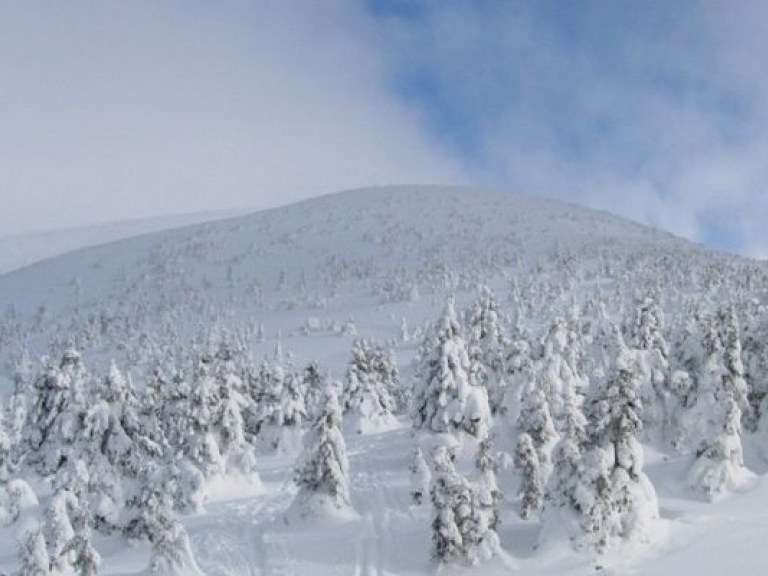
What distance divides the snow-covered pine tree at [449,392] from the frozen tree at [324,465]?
8.16 meters

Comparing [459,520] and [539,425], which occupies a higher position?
[539,425]

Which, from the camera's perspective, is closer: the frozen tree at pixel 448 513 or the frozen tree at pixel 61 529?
the frozen tree at pixel 61 529

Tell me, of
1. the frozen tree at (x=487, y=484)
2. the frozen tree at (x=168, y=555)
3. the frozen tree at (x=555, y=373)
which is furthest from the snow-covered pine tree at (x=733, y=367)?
the frozen tree at (x=168, y=555)

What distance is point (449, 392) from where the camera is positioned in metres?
48.6

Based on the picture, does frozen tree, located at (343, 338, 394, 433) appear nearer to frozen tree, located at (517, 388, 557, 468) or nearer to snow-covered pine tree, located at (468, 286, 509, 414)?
snow-covered pine tree, located at (468, 286, 509, 414)

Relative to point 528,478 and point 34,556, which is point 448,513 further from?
point 34,556

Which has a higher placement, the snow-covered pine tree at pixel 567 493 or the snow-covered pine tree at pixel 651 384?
the snow-covered pine tree at pixel 651 384

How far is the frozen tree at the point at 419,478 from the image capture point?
4312 cm

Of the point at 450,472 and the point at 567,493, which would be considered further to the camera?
the point at 450,472

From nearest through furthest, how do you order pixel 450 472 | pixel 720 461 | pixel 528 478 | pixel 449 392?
pixel 450 472 → pixel 528 478 → pixel 720 461 → pixel 449 392

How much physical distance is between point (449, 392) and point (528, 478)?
9279 millimetres

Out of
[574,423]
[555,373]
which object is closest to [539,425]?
[574,423]

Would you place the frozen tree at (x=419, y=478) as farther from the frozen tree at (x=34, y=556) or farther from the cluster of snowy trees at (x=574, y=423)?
the frozen tree at (x=34, y=556)

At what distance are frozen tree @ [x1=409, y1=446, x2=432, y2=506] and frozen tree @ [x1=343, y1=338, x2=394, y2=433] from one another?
30721 mm
